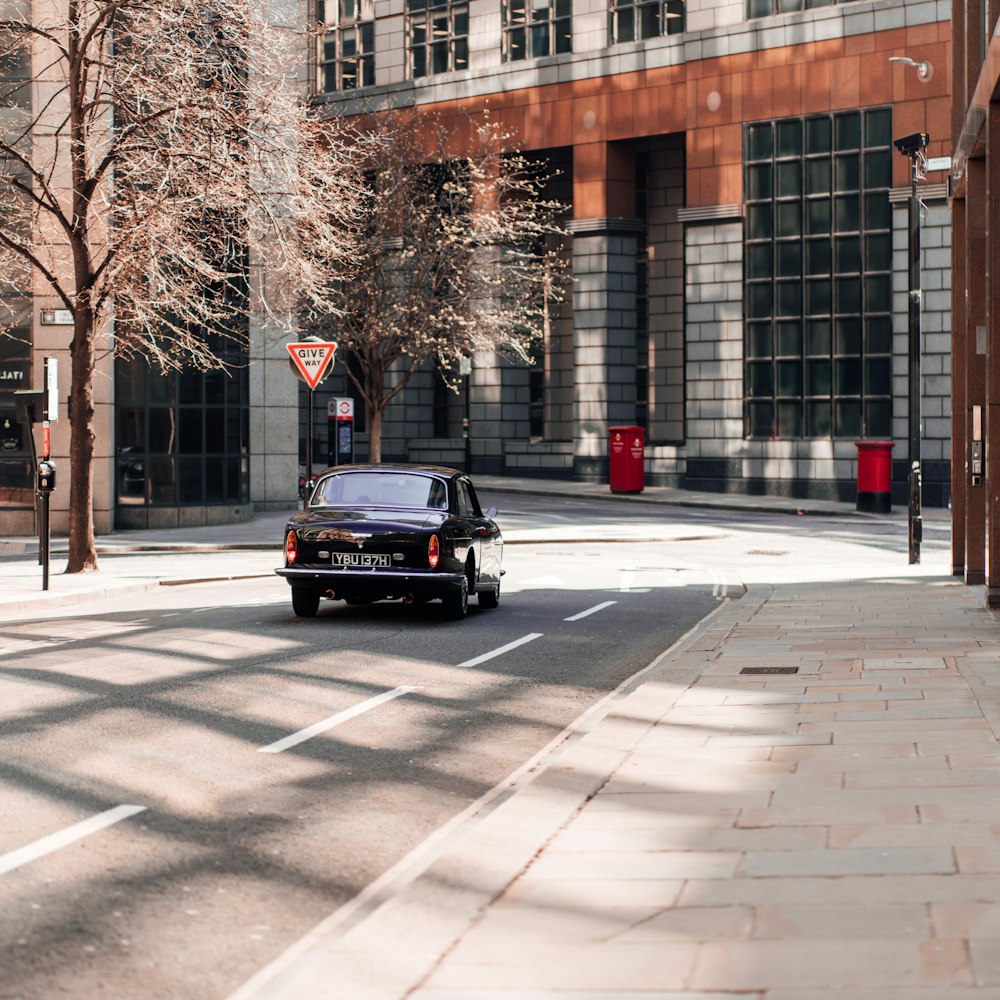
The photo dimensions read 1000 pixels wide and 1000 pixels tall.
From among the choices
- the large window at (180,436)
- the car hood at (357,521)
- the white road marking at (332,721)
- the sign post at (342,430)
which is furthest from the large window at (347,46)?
the white road marking at (332,721)

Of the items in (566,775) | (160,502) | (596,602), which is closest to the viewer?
(566,775)

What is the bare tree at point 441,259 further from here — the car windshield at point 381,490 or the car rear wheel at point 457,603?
the car rear wheel at point 457,603

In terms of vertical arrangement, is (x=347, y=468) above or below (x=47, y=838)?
above

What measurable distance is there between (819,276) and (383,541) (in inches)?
1153

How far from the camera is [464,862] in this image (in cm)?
644

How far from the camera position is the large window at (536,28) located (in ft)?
163

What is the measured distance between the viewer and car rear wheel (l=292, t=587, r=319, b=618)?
16.8 m

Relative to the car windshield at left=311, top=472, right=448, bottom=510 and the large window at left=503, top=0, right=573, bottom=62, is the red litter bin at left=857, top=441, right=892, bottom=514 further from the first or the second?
the car windshield at left=311, top=472, right=448, bottom=510

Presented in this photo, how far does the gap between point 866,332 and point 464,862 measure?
124 ft

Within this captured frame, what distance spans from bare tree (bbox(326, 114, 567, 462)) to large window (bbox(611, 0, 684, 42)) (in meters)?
4.57

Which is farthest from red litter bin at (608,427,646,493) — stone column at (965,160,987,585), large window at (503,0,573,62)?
stone column at (965,160,987,585)

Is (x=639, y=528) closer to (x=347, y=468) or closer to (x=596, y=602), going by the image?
(x=596, y=602)

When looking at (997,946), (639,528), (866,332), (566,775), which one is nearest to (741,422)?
(866,332)

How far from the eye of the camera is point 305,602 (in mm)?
16922
